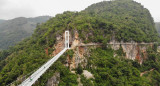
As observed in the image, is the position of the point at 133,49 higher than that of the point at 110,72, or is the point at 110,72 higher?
the point at 133,49

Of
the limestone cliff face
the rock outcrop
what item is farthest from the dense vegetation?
the rock outcrop

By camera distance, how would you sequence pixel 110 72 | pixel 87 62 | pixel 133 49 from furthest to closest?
pixel 133 49
pixel 87 62
pixel 110 72

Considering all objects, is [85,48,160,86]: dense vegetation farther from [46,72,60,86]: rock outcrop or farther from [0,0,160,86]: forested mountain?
[46,72,60,86]: rock outcrop

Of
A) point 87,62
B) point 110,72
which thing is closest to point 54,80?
point 87,62

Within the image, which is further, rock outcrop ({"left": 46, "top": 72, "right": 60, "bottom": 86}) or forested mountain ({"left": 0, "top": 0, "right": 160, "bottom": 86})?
forested mountain ({"left": 0, "top": 0, "right": 160, "bottom": 86})

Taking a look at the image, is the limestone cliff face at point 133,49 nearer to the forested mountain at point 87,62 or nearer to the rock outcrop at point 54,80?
the forested mountain at point 87,62

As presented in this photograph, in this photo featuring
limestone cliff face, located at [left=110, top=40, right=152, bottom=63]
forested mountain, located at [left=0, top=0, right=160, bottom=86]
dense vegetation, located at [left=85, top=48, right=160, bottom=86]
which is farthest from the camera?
limestone cliff face, located at [left=110, top=40, right=152, bottom=63]

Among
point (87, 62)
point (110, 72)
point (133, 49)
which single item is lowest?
point (110, 72)

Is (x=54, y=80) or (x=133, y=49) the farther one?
(x=133, y=49)

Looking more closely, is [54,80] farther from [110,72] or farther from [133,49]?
[133,49]

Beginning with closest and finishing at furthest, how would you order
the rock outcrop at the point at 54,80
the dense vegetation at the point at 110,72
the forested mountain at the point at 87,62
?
the rock outcrop at the point at 54,80, the forested mountain at the point at 87,62, the dense vegetation at the point at 110,72

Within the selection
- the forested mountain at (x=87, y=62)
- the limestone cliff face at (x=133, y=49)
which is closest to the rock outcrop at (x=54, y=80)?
the forested mountain at (x=87, y=62)

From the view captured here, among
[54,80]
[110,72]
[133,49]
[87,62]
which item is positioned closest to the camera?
[54,80]
